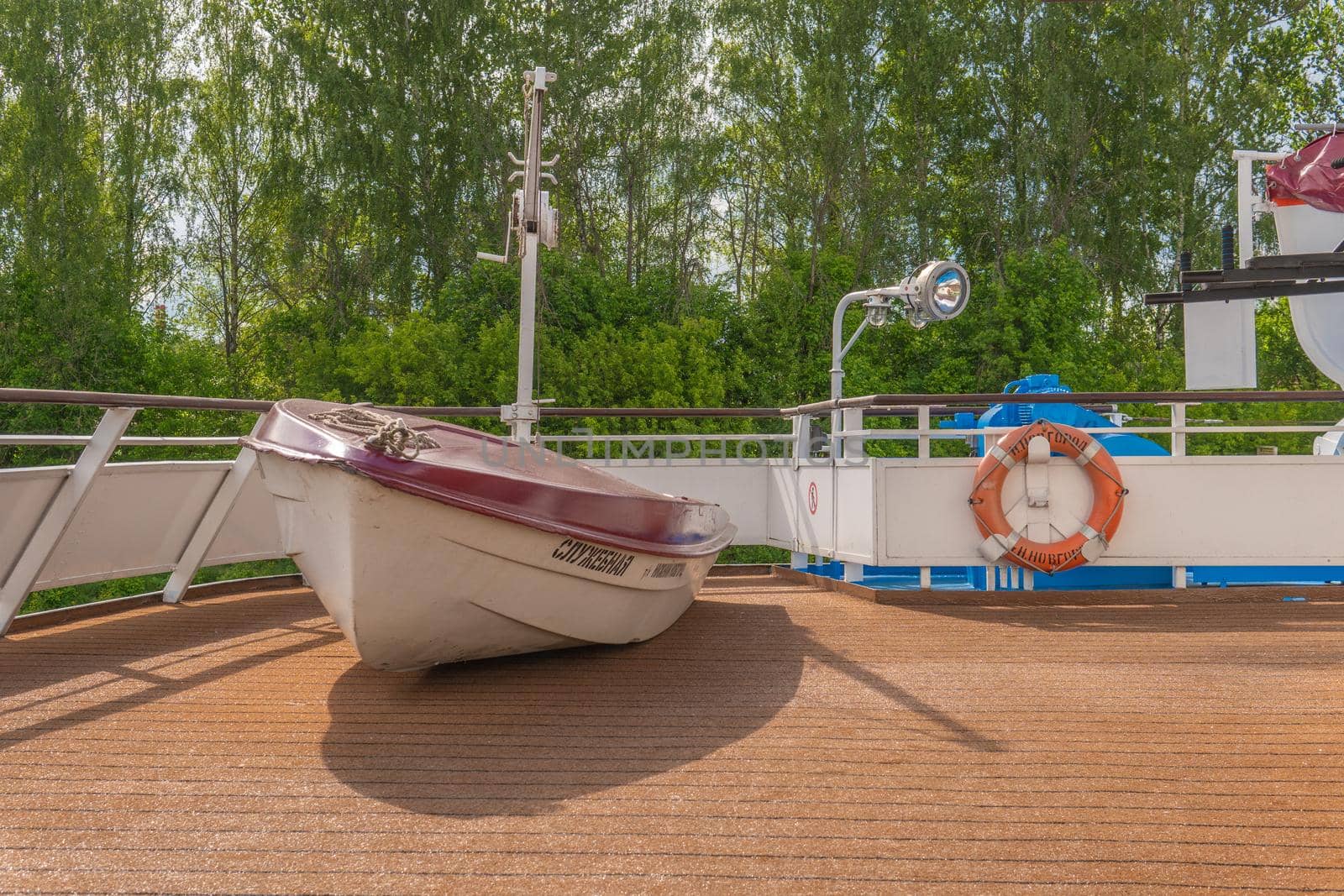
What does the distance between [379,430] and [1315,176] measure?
2796mm

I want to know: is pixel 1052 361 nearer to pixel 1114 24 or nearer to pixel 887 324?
pixel 887 324

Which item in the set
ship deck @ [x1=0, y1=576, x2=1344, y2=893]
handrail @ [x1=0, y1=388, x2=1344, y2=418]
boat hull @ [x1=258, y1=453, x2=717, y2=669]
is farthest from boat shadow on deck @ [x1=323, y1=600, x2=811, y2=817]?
handrail @ [x1=0, y1=388, x2=1344, y2=418]

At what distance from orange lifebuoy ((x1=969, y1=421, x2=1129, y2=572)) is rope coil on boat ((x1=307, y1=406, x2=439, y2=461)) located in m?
3.28

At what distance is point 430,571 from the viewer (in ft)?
9.97

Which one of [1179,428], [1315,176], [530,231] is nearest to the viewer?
[1315,176]

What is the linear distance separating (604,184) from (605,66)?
2.21 meters

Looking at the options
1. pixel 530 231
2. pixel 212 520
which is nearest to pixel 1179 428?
pixel 530 231

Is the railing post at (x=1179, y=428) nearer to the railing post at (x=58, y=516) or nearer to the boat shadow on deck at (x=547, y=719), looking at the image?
the boat shadow on deck at (x=547, y=719)

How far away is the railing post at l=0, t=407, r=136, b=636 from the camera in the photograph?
13.2ft

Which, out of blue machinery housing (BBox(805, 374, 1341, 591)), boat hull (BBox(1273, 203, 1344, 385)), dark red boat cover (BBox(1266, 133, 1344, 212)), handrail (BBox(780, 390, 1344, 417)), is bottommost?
blue machinery housing (BBox(805, 374, 1341, 591))

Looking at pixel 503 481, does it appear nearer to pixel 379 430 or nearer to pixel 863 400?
pixel 379 430

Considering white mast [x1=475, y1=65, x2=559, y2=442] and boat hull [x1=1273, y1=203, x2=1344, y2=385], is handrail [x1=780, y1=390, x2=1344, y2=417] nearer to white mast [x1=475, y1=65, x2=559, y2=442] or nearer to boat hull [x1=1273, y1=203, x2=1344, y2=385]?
white mast [x1=475, y1=65, x2=559, y2=442]

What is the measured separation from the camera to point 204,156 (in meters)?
21.1

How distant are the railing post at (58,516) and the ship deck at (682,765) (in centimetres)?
24
